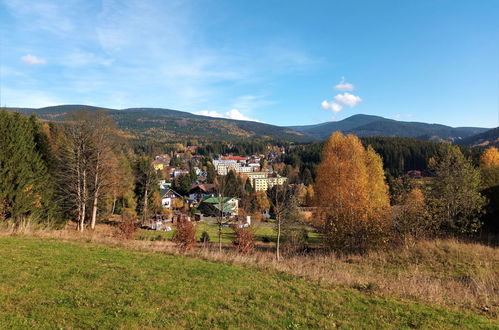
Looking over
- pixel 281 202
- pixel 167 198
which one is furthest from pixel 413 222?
pixel 167 198

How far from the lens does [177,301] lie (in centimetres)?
638

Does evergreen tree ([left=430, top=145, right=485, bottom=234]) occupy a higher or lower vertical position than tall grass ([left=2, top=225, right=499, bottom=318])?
higher

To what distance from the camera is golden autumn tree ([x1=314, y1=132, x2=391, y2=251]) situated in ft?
48.9

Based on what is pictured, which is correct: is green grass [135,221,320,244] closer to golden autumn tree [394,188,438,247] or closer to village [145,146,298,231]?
village [145,146,298,231]

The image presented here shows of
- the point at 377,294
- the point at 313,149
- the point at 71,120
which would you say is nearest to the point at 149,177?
the point at 71,120

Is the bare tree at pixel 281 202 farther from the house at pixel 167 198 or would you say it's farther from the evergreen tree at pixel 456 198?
the house at pixel 167 198

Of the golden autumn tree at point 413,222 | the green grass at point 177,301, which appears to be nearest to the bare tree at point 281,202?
the golden autumn tree at point 413,222

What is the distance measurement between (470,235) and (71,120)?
31.1m

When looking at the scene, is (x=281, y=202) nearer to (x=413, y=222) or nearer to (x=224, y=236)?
(x=413, y=222)

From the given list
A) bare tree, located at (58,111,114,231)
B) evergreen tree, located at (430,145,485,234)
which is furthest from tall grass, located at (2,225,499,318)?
bare tree, located at (58,111,114,231)

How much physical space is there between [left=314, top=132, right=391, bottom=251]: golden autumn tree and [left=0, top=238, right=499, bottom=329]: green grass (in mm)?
7681

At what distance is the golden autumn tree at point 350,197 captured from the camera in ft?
48.9

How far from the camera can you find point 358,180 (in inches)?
836

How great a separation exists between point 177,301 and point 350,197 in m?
17.9
